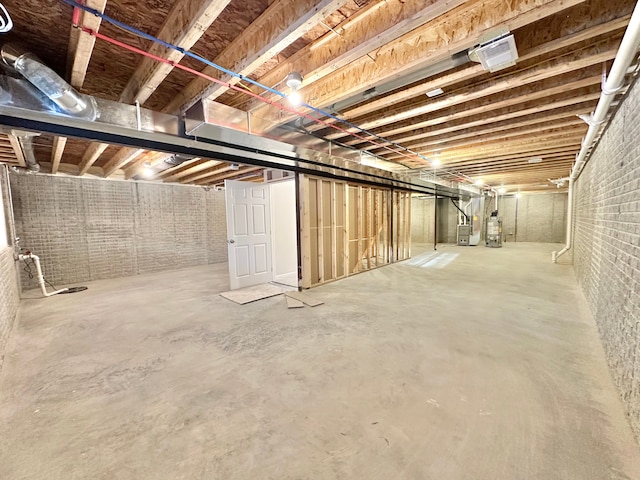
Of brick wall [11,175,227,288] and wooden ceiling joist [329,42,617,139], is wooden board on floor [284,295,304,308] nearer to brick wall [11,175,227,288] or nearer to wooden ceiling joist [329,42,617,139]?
wooden ceiling joist [329,42,617,139]

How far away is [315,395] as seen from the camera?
1.83 meters

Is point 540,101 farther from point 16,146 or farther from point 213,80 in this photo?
point 16,146

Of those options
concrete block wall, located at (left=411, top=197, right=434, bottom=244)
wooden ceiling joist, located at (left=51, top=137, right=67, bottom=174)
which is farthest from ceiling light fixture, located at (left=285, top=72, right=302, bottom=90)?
concrete block wall, located at (left=411, top=197, right=434, bottom=244)

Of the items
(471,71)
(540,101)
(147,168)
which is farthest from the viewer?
(147,168)

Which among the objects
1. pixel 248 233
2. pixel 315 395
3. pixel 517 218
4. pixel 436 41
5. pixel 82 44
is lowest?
pixel 315 395

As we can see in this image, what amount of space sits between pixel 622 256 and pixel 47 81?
14.4ft

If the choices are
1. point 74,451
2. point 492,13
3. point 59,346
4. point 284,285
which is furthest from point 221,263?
point 492,13

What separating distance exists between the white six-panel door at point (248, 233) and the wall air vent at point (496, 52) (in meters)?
3.84

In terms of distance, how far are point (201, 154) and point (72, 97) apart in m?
1.18

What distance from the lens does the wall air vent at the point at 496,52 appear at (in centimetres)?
182

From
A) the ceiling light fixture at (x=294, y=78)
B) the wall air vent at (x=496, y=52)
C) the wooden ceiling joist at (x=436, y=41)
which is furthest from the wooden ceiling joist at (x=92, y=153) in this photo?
the wall air vent at (x=496, y=52)

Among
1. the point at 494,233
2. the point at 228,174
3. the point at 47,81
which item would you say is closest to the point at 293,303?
the point at 47,81

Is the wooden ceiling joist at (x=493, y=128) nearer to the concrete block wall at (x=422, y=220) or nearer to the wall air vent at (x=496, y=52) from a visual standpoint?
the wall air vent at (x=496, y=52)

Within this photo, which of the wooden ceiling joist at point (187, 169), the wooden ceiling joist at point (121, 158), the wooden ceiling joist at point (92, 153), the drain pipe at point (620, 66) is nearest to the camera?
the drain pipe at point (620, 66)
